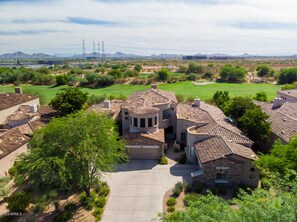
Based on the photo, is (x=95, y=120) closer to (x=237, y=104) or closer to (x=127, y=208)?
(x=127, y=208)

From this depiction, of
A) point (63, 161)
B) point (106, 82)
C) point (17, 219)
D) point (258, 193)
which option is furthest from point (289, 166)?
point (106, 82)

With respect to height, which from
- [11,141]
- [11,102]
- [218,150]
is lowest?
[11,141]

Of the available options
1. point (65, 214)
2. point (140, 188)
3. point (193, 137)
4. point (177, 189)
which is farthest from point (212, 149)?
point (65, 214)

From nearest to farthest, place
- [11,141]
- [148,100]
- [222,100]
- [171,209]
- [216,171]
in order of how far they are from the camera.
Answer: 1. [171,209]
2. [216,171]
3. [11,141]
4. [148,100]
5. [222,100]

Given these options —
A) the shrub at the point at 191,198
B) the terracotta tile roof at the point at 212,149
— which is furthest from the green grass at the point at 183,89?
the shrub at the point at 191,198

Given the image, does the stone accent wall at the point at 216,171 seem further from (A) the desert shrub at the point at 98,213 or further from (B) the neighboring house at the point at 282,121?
(A) the desert shrub at the point at 98,213

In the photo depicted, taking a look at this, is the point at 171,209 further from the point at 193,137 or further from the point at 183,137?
the point at 183,137
